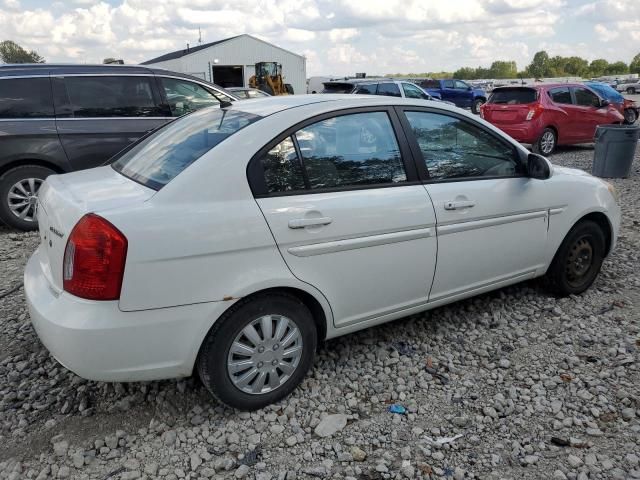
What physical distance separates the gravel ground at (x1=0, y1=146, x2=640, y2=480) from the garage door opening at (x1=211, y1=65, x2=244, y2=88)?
44297mm

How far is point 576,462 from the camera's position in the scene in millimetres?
2428

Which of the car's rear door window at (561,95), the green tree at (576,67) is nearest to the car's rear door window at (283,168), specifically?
the car's rear door window at (561,95)

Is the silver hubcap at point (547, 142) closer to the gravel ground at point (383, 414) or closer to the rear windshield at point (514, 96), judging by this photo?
the rear windshield at point (514, 96)

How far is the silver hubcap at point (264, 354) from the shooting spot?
103 inches

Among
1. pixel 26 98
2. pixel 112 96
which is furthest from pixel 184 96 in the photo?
pixel 26 98

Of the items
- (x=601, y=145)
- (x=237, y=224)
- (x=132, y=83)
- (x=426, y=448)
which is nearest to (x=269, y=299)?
(x=237, y=224)

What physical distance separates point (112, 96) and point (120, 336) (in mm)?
4732

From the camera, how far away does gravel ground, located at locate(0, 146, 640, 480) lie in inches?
96.0

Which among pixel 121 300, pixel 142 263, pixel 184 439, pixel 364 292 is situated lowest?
pixel 184 439

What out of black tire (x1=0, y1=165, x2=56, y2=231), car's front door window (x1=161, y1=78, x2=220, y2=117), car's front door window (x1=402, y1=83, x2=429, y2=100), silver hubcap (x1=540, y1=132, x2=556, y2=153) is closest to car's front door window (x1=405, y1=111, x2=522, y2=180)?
car's front door window (x1=161, y1=78, x2=220, y2=117)

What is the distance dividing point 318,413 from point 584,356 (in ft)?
5.85

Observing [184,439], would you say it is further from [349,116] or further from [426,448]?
[349,116]

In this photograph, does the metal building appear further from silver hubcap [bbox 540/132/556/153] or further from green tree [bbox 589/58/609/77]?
green tree [bbox 589/58/609/77]

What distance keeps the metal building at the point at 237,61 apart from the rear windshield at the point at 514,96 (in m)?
33.2
